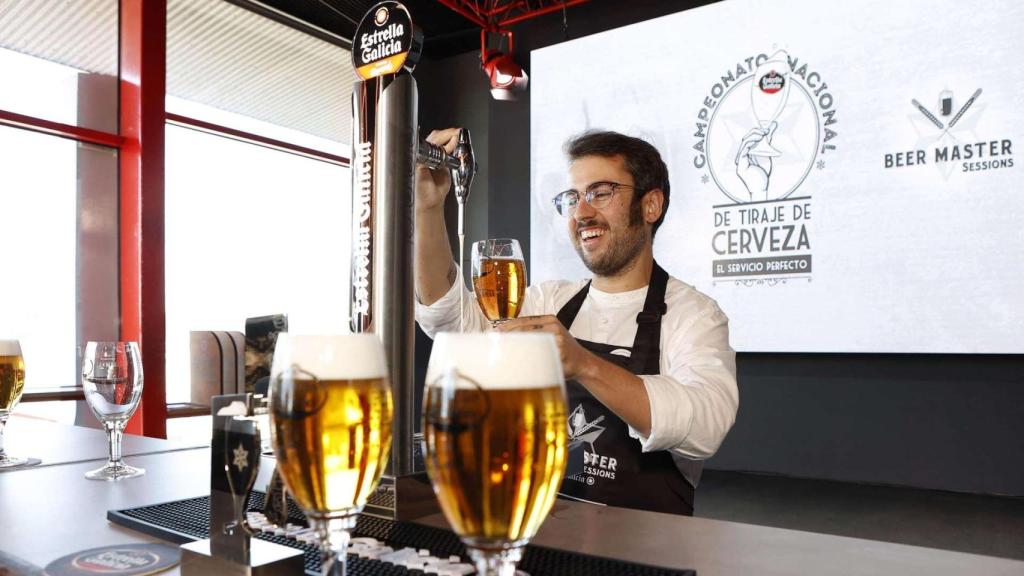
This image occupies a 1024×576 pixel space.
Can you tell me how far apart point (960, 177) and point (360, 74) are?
343 cm

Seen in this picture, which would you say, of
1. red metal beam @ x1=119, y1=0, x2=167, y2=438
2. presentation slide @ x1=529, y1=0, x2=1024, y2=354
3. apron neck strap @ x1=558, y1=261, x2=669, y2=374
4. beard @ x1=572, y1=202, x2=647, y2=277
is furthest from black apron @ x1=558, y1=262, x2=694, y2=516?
red metal beam @ x1=119, y1=0, x2=167, y2=438

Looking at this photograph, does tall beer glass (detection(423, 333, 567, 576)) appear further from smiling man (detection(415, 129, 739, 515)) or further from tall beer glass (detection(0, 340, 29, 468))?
tall beer glass (detection(0, 340, 29, 468))

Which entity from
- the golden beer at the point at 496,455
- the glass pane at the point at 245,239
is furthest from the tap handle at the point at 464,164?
the glass pane at the point at 245,239

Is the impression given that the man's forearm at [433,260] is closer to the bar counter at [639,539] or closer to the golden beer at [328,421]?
the bar counter at [639,539]

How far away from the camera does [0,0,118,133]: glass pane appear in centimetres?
382

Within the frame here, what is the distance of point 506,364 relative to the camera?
371 mm

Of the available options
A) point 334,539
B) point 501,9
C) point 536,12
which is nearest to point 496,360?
point 334,539

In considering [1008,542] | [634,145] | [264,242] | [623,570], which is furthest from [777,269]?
[623,570]

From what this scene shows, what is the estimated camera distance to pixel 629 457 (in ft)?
4.83

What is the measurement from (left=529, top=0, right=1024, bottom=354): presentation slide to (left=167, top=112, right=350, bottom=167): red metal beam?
1.99 meters

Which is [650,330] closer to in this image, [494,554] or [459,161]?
[459,161]

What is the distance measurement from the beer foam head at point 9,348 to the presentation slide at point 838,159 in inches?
137

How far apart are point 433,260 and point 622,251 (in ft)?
1.63

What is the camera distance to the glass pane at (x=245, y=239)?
14.6 ft
